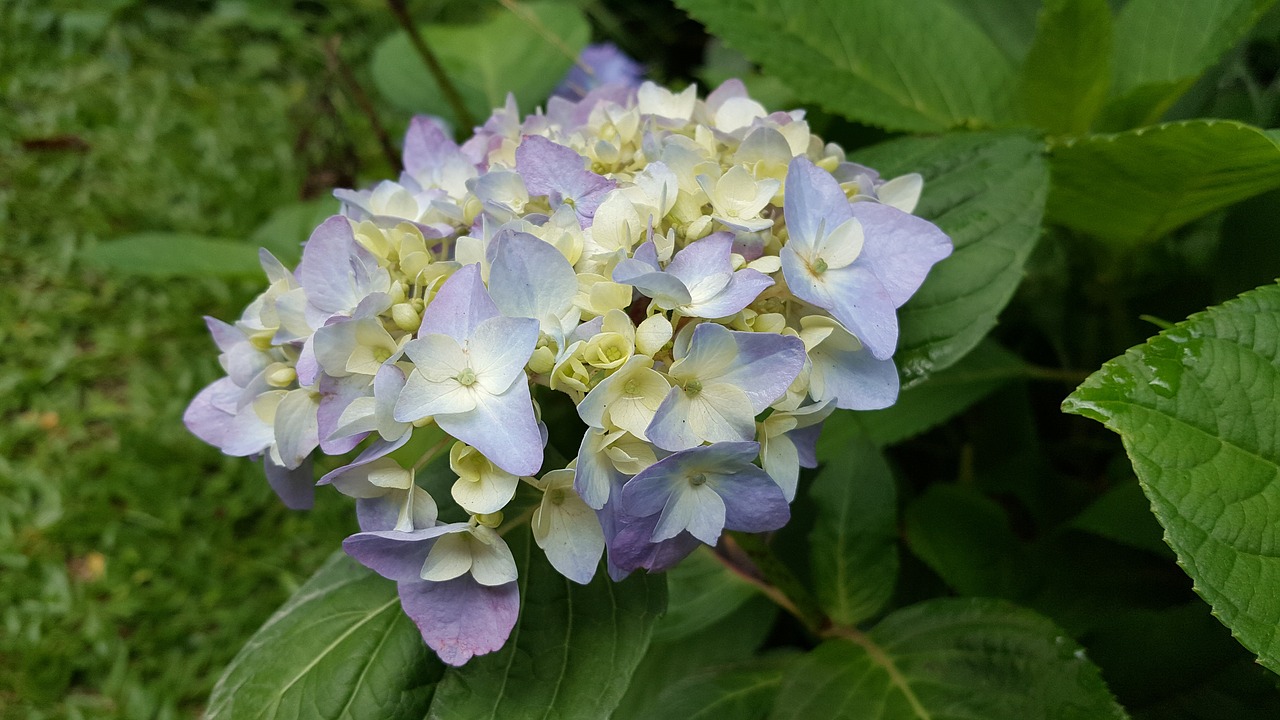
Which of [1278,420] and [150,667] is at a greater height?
[1278,420]

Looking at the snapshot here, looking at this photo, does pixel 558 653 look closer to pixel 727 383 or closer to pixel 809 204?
pixel 727 383

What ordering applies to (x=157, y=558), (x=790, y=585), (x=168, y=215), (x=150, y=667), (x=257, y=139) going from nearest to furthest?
(x=790, y=585)
(x=150, y=667)
(x=157, y=558)
(x=168, y=215)
(x=257, y=139)

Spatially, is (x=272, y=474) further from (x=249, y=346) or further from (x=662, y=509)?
(x=662, y=509)

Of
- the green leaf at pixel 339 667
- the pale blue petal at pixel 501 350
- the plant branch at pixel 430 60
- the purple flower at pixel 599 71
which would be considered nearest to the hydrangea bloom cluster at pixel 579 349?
the pale blue petal at pixel 501 350

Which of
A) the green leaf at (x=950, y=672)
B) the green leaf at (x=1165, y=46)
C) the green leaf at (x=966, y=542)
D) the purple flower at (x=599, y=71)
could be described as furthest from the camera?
the purple flower at (x=599, y=71)

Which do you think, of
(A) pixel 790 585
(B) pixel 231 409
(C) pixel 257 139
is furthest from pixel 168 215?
(A) pixel 790 585

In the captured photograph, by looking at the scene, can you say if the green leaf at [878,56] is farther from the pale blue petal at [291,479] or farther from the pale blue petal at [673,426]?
the pale blue petal at [291,479]
